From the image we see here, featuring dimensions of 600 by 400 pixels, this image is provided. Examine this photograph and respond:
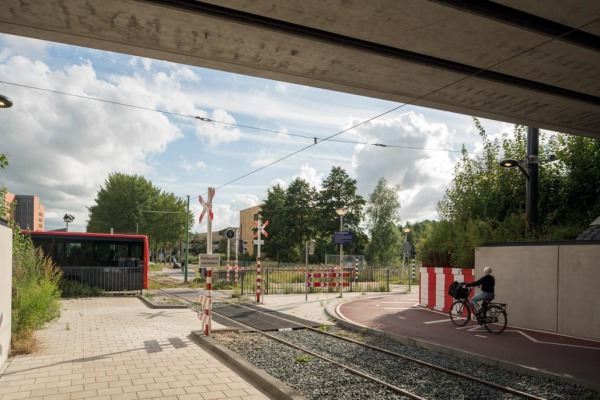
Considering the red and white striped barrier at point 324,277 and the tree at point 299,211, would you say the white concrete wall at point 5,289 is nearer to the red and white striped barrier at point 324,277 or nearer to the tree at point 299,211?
the red and white striped barrier at point 324,277

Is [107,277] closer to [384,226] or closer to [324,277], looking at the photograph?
[324,277]

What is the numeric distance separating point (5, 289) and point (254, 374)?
3877 mm

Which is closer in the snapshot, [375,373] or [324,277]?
[375,373]

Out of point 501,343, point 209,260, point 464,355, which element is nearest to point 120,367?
point 209,260

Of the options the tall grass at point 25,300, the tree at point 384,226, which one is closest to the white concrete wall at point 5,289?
the tall grass at point 25,300

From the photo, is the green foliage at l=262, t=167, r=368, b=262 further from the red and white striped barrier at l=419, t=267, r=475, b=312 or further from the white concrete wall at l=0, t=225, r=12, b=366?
the white concrete wall at l=0, t=225, r=12, b=366

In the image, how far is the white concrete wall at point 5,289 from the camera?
6.60 meters

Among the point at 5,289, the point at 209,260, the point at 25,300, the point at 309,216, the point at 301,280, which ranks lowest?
the point at 301,280

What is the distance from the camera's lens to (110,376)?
21.7ft

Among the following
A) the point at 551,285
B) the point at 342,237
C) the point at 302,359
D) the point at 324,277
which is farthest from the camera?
the point at 324,277

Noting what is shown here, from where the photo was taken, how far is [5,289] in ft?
22.8

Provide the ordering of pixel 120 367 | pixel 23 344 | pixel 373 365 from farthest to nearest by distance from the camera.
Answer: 1. pixel 23 344
2. pixel 373 365
3. pixel 120 367

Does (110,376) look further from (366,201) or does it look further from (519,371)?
(366,201)

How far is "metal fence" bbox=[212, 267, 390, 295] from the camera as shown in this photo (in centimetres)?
2206
